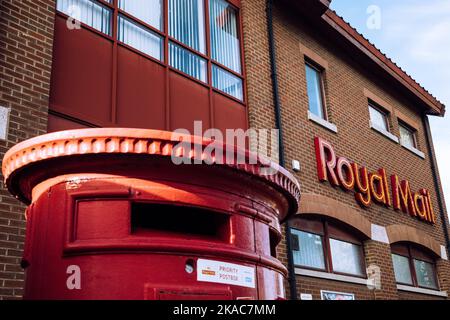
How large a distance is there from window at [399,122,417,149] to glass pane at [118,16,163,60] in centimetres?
890

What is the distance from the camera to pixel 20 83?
5.66 metres

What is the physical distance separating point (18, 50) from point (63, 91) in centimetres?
70

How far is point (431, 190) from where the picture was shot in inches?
574

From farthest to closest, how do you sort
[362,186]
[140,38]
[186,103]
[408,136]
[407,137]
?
[408,136] < [407,137] < [362,186] < [186,103] < [140,38]

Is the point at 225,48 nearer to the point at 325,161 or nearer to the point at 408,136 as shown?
the point at 325,161

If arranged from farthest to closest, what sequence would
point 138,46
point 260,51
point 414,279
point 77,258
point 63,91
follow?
point 414,279 < point 260,51 < point 138,46 < point 63,91 < point 77,258

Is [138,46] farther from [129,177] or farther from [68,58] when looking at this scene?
[129,177]

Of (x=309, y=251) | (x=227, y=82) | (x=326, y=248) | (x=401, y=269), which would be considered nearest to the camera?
(x=227, y=82)

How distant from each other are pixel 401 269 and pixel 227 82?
20.9ft

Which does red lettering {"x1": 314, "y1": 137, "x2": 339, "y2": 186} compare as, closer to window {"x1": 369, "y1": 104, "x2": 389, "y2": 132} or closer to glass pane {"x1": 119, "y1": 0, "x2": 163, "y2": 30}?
window {"x1": 369, "y1": 104, "x2": 389, "y2": 132}

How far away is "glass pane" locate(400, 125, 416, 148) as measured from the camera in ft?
47.4

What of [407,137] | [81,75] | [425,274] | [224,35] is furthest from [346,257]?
[81,75]

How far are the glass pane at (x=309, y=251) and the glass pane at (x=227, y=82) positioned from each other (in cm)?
267

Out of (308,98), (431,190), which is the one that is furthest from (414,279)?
(308,98)
